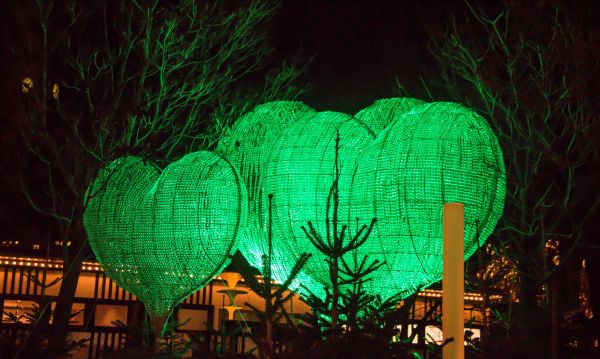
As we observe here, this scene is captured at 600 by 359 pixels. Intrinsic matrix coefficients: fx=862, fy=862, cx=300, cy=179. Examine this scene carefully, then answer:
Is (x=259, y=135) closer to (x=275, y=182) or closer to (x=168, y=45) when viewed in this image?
(x=275, y=182)

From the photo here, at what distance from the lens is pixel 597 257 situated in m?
18.1

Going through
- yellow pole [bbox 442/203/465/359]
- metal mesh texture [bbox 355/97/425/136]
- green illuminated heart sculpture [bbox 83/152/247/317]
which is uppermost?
metal mesh texture [bbox 355/97/425/136]

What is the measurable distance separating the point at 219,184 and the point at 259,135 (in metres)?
1.20

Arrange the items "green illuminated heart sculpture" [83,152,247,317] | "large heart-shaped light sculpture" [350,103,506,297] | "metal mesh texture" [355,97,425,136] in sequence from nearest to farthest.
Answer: "large heart-shaped light sculpture" [350,103,506,297] → "green illuminated heart sculpture" [83,152,247,317] → "metal mesh texture" [355,97,425,136]

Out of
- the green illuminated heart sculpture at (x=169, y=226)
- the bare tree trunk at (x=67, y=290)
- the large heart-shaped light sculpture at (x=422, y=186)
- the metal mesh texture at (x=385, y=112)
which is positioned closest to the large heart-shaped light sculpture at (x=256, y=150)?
the green illuminated heart sculpture at (x=169, y=226)

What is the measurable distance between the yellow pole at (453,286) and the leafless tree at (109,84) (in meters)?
11.5

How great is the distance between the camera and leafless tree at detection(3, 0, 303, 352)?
656 inches

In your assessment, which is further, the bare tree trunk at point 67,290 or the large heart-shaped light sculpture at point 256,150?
the bare tree trunk at point 67,290

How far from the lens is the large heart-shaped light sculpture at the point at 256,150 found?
1278 centimetres

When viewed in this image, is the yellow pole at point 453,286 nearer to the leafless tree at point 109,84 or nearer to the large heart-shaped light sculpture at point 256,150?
the large heart-shaped light sculpture at point 256,150

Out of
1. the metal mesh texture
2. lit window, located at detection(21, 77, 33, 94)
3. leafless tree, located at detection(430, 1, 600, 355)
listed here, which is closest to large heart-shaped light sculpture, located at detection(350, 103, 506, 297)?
the metal mesh texture

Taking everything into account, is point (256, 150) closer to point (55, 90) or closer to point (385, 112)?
point (385, 112)

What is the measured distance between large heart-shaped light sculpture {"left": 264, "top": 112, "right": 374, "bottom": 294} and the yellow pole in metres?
6.12

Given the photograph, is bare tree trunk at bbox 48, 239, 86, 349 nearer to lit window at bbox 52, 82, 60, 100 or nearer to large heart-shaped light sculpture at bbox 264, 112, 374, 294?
lit window at bbox 52, 82, 60, 100
